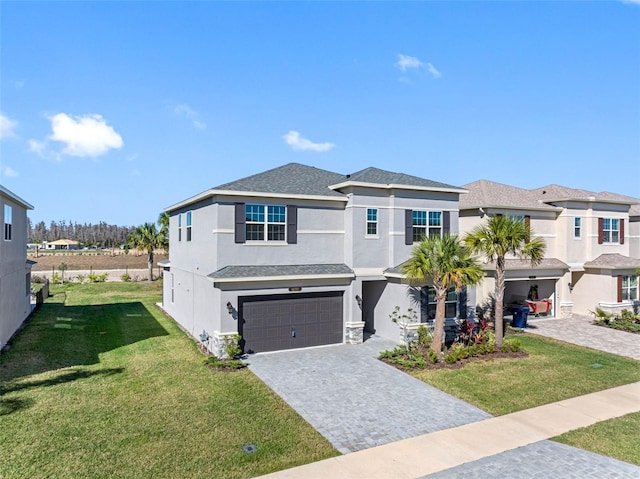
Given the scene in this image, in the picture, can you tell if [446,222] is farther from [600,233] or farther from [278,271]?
[600,233]

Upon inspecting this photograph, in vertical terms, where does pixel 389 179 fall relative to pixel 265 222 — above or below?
above

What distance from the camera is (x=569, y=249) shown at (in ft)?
74.7

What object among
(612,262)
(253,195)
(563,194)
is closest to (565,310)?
(612,262)

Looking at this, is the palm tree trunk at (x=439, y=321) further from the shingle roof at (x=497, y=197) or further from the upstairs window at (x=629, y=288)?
the upstairs window at (x=629, y=288)

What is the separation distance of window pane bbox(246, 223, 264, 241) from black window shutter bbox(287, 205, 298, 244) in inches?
41.6

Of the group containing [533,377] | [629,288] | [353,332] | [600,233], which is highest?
[600,233]

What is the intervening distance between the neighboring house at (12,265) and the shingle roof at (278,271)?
25.6 ft

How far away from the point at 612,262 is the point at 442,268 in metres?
14.4

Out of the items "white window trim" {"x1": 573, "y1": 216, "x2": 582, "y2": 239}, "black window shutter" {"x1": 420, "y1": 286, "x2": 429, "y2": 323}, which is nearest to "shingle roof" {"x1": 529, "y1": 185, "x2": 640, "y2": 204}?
"white window trim" {"x1": 573, "y1": 216, "x2": 582, "y2": 239}

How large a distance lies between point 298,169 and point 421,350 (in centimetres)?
946

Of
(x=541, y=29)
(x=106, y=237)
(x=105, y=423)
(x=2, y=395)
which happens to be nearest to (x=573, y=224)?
(x=541, y=29)

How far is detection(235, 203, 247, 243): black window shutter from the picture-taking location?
49.6ft

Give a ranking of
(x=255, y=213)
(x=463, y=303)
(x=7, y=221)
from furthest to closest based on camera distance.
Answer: (x=463, y=303), (x=7, y=221), (x=255, y=213)

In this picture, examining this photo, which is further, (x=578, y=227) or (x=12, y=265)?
(x=578, y=227)
